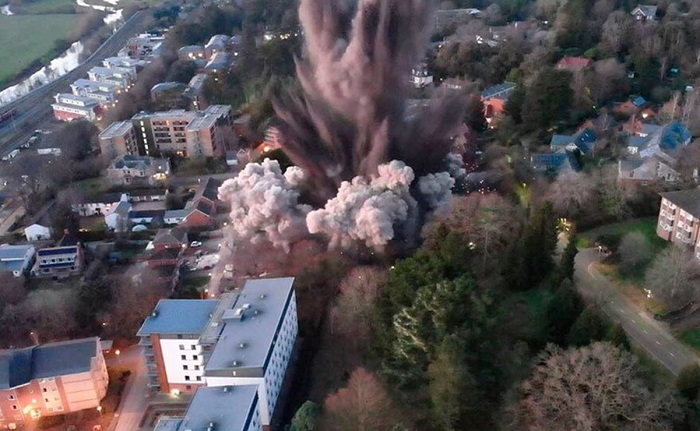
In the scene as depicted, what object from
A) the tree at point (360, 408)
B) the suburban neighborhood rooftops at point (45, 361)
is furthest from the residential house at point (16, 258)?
the tree at point (360, 408)

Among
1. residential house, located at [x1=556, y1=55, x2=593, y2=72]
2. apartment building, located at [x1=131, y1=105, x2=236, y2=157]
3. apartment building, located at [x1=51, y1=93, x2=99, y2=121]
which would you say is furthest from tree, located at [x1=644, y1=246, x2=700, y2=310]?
apartment building, located at [x1=51, y1=93, x2=99, y2=121]

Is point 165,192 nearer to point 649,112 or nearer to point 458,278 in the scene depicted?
point 458,278

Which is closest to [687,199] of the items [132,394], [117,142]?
[132,394]

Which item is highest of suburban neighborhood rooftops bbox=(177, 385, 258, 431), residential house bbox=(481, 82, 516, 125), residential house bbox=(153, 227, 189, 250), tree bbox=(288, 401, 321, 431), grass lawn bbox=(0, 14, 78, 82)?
suburban neighborhood rooftops bbox=(177, 385, 258, 431)

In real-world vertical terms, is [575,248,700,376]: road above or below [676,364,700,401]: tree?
below

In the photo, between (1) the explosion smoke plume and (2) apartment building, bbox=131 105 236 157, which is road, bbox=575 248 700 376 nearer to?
(1) the explosion smoke plume

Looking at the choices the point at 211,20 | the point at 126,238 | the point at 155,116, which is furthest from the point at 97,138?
the point at 211,20

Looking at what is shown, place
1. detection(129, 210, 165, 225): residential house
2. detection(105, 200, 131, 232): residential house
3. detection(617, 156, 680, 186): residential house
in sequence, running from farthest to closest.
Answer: detection(129, 210, 165, 225): residential house → detection(105, 200, 131, 232): residential house → detection(617, 156, 680, 186): residential house

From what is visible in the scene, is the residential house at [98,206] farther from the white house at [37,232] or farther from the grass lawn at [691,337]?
the grass lawn at [691,337]
